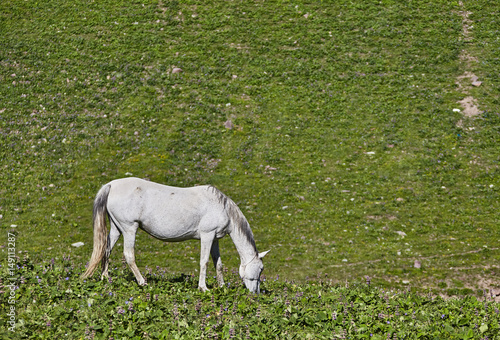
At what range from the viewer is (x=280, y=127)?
26.9m

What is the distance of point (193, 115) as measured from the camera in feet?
90.4

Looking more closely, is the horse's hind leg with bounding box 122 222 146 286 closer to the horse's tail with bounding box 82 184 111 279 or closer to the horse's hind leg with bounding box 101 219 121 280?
the horse's hind leg with bounding box 101 219 121 280

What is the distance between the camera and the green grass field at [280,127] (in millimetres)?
19859

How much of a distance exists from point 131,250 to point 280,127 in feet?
52.1

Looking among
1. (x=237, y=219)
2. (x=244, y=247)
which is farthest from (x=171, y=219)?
(x=244, y=247)

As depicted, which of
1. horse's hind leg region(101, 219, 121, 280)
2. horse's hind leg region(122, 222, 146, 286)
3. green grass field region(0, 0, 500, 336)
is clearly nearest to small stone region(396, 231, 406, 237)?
green grass field region(0, 0, 500, 336)

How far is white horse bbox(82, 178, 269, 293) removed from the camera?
12.3 m

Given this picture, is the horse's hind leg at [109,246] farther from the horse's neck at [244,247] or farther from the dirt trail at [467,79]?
the dirt trail at [467,79]

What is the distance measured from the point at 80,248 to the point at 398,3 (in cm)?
2709

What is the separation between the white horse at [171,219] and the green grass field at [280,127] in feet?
15.5

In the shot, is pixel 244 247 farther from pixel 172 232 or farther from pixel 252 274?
pixel 172 232

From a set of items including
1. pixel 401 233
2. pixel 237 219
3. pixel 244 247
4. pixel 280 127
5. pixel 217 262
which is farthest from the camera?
pixel 280 127

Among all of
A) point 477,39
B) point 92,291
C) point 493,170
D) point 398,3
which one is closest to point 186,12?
point 398,3

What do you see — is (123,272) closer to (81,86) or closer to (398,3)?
(81,86)
